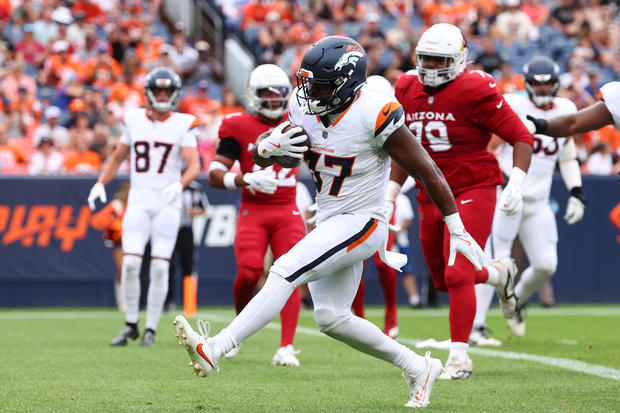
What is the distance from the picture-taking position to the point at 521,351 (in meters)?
6.88

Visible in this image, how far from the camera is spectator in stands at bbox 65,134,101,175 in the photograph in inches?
478

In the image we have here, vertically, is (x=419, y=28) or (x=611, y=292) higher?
(x=419, y=28)

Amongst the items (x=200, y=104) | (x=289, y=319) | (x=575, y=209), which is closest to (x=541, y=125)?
(x=289, y=319)

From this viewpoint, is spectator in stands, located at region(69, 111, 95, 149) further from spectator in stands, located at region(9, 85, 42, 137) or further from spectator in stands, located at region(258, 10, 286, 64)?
spectator in stands, located at region(258, 10, 286, 64)

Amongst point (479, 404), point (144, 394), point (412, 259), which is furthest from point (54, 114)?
point (479, 404)

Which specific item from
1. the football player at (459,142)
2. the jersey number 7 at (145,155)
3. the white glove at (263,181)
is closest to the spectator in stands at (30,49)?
the jersey number 7 at (145,155)

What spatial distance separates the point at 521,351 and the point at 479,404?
8.37 feet

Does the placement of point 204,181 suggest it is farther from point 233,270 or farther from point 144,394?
point 144,394

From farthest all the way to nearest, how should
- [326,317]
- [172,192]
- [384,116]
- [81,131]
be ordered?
[81,131] < [172,192] < [326,317] < [384,116]

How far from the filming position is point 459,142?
5.64 metres

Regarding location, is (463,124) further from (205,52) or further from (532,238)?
(205,52)

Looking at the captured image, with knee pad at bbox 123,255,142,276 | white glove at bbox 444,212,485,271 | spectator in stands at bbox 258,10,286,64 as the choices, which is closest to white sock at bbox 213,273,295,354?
white glove at bbox 444,212,485,271

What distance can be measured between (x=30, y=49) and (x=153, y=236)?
8.57 metres

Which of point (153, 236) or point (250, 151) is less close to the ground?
point (250, 151)
